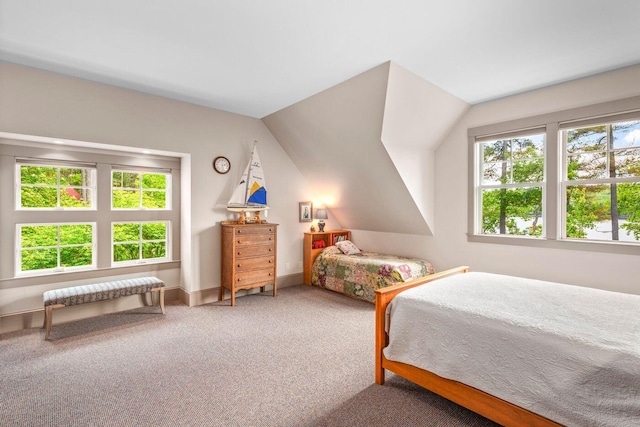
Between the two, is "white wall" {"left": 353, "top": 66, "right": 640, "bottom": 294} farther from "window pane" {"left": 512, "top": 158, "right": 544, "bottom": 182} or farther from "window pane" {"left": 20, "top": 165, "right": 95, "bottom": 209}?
"window pane" {"left": 20, "top": 165, "right": 95, "bottom": 209}

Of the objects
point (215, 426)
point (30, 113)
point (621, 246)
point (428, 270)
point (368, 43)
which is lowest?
point (215, 426)

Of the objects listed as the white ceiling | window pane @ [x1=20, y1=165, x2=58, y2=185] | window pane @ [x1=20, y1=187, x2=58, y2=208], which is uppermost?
the white ceiling

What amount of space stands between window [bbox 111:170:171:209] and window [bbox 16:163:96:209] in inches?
9.9

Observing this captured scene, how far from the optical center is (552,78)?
329cm

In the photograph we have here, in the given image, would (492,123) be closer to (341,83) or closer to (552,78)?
(552,78)

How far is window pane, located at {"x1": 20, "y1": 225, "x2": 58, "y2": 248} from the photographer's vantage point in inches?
136

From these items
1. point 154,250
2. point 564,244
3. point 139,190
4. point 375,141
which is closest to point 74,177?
point 139,190

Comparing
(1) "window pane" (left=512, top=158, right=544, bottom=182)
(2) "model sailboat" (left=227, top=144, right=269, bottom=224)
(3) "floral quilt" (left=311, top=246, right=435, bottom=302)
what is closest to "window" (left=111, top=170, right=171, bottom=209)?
(2) "model sailboat" (left=227, top=144, right=269, bottom=224)

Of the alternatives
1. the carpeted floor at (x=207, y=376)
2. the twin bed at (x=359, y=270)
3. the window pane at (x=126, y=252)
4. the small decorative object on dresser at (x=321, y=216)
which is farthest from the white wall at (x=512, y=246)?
the window pane at (x=126, y=252)

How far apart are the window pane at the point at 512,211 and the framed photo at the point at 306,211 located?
2.63 meters

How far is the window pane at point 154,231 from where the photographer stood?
14.0ft

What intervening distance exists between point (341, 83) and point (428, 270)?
273 cm

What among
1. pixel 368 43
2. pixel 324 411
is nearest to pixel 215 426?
pixel 324 411

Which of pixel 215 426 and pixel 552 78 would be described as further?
pixel 552 78
